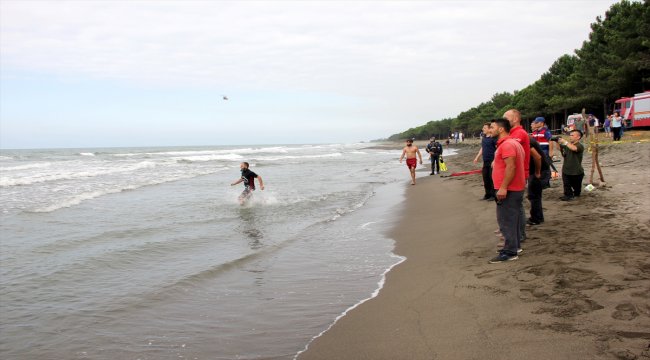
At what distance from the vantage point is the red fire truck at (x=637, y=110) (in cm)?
2516

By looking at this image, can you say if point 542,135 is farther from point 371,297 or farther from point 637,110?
point 637,110

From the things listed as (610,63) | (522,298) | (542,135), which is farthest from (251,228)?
(610,63)

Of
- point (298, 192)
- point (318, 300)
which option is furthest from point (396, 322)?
point (298, 192)

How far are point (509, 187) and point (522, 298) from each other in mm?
1527

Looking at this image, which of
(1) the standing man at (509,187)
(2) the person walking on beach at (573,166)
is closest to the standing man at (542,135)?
(2) the person walking on beach at (573,166)

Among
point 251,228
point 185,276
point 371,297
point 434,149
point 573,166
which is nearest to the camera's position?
point 371,297

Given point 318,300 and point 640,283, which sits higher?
point 640,283

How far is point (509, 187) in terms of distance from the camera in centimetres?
520

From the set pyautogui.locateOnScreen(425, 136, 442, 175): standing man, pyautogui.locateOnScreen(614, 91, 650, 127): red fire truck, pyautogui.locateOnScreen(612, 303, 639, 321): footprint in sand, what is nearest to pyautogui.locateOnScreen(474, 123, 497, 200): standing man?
pyautogui.locateOnScreen(612, 303, 639, 321): footprint in sand

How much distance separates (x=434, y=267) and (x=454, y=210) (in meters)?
4.11

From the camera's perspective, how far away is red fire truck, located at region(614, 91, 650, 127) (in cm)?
2516

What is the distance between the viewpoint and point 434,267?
19.0 feet

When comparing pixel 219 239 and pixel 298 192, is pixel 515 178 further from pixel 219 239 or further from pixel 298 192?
pixel 298 192

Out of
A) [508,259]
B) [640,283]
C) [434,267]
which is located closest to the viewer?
[640,283]
